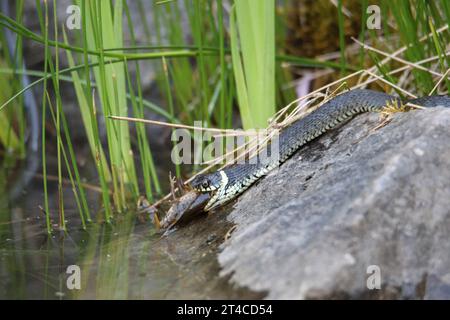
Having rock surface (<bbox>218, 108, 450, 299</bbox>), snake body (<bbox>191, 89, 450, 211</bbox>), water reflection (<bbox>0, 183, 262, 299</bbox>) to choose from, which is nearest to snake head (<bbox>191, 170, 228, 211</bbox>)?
snake body (<bbox>191, 89, 450, 211</bbox>)

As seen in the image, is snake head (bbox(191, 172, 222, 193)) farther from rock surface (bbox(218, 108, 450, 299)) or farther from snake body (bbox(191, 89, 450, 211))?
rock surface (bbox(218, 108, 450, 299))

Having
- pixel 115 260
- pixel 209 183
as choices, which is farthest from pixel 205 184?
pixel 115 260

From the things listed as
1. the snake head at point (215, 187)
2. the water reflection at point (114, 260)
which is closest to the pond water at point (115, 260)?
the water reflection at point (114, 260)

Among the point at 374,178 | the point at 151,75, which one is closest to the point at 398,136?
the point at 374,178

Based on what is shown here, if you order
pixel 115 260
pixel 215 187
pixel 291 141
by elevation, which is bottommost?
pixel 115 260

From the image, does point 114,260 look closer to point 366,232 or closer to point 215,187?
point 215,187

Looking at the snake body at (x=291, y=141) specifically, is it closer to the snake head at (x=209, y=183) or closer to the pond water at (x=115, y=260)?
the snake head at (x=209, y=183)
